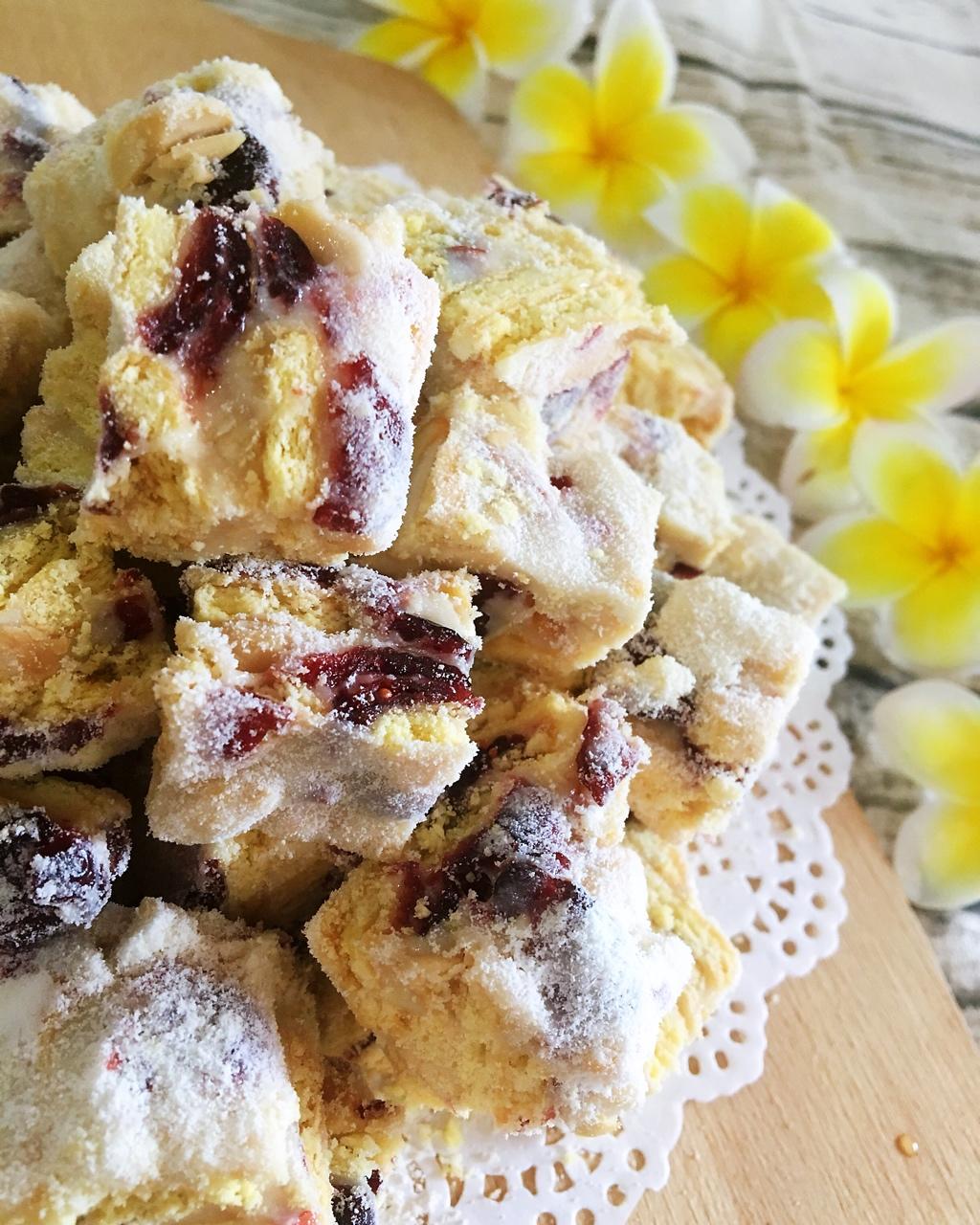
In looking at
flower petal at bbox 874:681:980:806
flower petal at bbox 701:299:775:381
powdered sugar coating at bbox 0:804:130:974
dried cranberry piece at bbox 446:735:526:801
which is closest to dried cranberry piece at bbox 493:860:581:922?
dried cranberry piece at bbox 446:735:526:801

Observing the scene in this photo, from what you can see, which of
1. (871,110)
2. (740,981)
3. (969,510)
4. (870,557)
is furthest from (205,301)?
(871,110)

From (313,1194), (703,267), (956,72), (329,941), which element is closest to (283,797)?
(329,941)

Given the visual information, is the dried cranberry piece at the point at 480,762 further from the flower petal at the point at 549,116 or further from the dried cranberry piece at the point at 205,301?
the flower petal at the point at 549,116

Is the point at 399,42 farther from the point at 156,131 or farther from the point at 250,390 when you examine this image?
the point at 250,390

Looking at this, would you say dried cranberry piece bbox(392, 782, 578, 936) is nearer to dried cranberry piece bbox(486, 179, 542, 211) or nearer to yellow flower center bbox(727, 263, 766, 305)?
dried cranberry piece bbox(486, 179, 542, 211)

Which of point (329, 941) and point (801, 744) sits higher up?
point (329, 941)

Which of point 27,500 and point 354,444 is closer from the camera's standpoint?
point 354,444

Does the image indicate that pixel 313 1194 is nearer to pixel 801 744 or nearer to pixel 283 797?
pixel 283 797
